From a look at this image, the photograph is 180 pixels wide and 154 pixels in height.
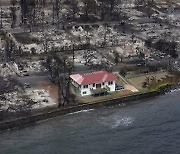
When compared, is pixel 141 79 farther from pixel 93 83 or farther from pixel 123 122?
pixel 123 122

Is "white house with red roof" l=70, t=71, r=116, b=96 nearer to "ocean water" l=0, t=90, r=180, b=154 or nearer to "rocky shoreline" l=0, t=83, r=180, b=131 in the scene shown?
"rocky shoreline" l=0, t=83, r=180, b=131

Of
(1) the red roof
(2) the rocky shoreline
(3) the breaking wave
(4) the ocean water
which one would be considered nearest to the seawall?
(2) the rocky shoreline

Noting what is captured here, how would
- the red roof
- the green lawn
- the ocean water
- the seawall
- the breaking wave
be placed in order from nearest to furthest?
the ocean water → the seawall → the breaking wave → the red roof → the green lawn

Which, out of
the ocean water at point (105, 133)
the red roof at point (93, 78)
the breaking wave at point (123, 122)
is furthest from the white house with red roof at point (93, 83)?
the breaking wave at point (123, 122)

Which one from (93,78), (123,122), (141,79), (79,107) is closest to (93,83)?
(93,78)

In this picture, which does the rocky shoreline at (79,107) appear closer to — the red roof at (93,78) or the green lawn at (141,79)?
the green lawn at (141,79)

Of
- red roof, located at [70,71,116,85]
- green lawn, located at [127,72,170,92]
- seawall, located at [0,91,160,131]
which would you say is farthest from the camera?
green lawn, located at [127,72,170,92]
